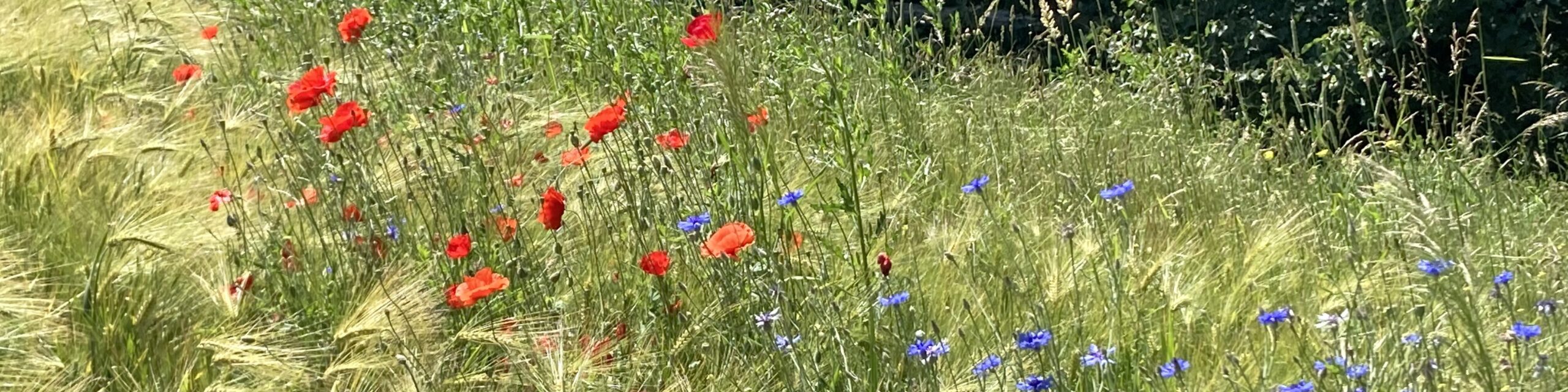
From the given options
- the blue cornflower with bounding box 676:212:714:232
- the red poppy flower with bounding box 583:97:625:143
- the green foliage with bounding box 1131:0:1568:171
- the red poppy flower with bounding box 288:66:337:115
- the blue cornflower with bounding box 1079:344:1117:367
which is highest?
the red poppy flower with bounding box 288:66:337:115

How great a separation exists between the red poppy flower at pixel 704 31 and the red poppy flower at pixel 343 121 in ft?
1.79

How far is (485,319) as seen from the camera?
2199 mm

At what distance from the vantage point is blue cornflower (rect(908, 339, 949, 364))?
5.86 ft

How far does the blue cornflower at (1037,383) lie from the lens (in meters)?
1.75

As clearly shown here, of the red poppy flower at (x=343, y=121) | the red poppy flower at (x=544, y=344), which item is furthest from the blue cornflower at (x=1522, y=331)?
the red poppy flower at (x=343, y=121)

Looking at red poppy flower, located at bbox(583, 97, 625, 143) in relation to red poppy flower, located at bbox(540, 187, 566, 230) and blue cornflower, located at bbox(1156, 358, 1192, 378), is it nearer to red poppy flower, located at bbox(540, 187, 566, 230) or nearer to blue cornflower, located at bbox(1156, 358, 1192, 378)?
red poppy flower, located at bbox(540, 187, 566, 230)

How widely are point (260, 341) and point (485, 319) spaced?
329 mm

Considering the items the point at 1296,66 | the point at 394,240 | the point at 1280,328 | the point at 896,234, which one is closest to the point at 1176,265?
the point at 1280,328

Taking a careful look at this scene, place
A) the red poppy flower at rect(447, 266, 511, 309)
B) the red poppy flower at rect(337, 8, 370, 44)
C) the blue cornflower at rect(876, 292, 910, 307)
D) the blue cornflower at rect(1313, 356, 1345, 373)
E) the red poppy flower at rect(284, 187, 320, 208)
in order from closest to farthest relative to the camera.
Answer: the blue cornflower at rect(1313, 356, 1345, 373)
the blue cornflower at rect(876, 292, 910, 307)
the red poppy flower at rect(447, 266, 511, 309)
the red poppy flower at rect(284, 187, 320, 208)
the red poppy flower at rect(337, 8, 370, 44)

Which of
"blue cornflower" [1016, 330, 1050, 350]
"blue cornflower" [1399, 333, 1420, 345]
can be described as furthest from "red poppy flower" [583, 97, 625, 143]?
"blue cornflower" [1399, 333, 1420, 345]

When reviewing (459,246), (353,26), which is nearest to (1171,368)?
(459,246)

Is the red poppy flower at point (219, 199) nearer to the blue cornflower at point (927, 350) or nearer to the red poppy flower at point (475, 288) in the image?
the red poppy flower at point (475, 288)

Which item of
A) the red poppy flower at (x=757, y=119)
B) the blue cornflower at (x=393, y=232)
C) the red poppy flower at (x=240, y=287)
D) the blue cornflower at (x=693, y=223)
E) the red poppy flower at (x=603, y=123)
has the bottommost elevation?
the blue cornflower at (x=393, y=232)

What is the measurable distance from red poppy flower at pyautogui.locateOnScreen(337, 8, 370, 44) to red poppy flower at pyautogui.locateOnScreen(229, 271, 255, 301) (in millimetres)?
699
